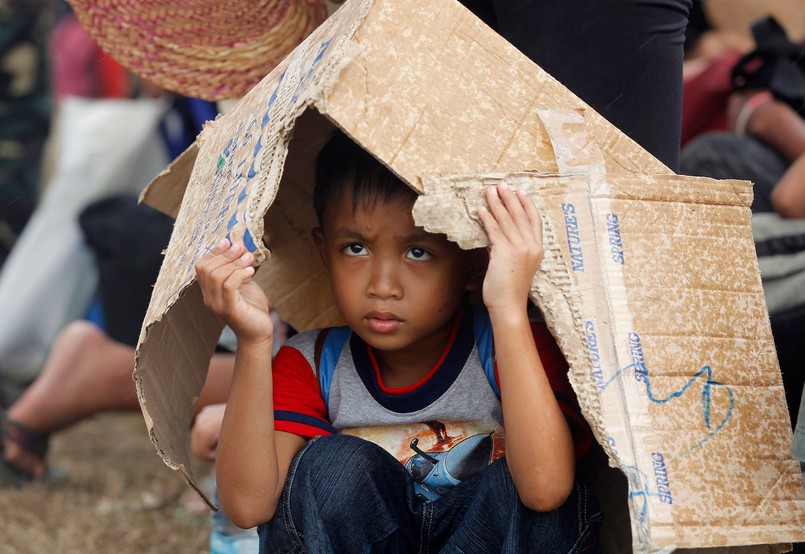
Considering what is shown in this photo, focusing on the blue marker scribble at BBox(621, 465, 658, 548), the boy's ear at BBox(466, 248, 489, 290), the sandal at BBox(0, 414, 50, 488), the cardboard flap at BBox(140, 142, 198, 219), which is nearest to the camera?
the blue marker scribble at BBox(621, 465, 658, 548)

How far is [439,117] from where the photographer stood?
48.8 inches

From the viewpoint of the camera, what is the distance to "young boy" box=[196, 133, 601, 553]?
50.1 inches

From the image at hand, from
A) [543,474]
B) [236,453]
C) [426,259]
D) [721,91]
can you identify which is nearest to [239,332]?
[236,453]

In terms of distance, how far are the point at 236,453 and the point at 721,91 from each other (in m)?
2.31

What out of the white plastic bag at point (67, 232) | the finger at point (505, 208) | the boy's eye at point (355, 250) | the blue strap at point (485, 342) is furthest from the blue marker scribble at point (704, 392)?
the white plastic bag at point (67, 232)

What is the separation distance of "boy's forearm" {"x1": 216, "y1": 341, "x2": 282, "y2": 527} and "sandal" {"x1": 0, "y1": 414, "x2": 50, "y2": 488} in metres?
1.84

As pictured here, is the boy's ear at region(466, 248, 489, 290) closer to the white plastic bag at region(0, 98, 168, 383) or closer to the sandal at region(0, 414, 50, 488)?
the sandal at region(0, 414, 50, 488)

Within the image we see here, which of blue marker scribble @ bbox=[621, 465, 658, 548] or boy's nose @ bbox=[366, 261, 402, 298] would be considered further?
boy's nose @ bbox=[366, 261, 402, 298]

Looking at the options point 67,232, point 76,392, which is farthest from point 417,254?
point 67,232

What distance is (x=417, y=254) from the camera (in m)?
1.47

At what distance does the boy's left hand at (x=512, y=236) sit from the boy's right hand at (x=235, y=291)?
0.99ft

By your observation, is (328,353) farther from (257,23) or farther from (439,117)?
(257,23)

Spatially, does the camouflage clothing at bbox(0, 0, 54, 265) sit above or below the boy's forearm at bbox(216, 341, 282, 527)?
above

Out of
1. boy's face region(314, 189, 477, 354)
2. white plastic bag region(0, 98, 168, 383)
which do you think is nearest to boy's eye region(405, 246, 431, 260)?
boy's face region(314, 189, 477, 354)
